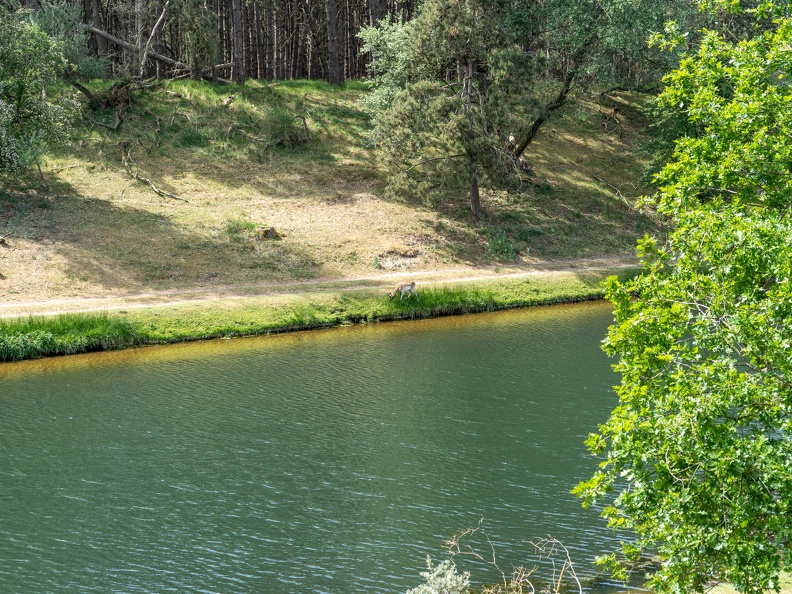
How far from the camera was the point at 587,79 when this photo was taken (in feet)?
170

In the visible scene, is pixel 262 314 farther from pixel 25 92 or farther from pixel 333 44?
pixel 333 44

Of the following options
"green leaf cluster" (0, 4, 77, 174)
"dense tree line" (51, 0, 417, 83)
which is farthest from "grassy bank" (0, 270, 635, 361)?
"dense tree line" (51, 0, 417, 83)

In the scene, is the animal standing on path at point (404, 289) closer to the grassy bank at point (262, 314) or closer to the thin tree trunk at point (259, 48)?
the grassy bank at point (262, 314)

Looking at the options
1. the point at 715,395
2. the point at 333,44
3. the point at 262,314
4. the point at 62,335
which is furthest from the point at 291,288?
the point at 715,395

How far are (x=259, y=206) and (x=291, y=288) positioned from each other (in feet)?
29.9

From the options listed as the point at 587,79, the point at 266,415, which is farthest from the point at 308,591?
the point at 587,79

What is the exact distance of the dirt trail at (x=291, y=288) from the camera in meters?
31.6

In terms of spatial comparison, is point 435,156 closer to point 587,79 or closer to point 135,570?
point 587,79

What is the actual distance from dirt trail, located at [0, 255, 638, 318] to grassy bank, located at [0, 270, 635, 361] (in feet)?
2.80

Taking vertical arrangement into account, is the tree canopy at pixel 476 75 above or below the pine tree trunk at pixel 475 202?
above

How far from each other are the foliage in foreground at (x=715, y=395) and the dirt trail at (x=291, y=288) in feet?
82.9

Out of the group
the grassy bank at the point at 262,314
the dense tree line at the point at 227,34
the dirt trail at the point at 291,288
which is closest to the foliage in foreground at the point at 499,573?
the grassy bank at the point at 262,314

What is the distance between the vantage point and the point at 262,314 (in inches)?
1286

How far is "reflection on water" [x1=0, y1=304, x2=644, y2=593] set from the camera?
14.0 meters
